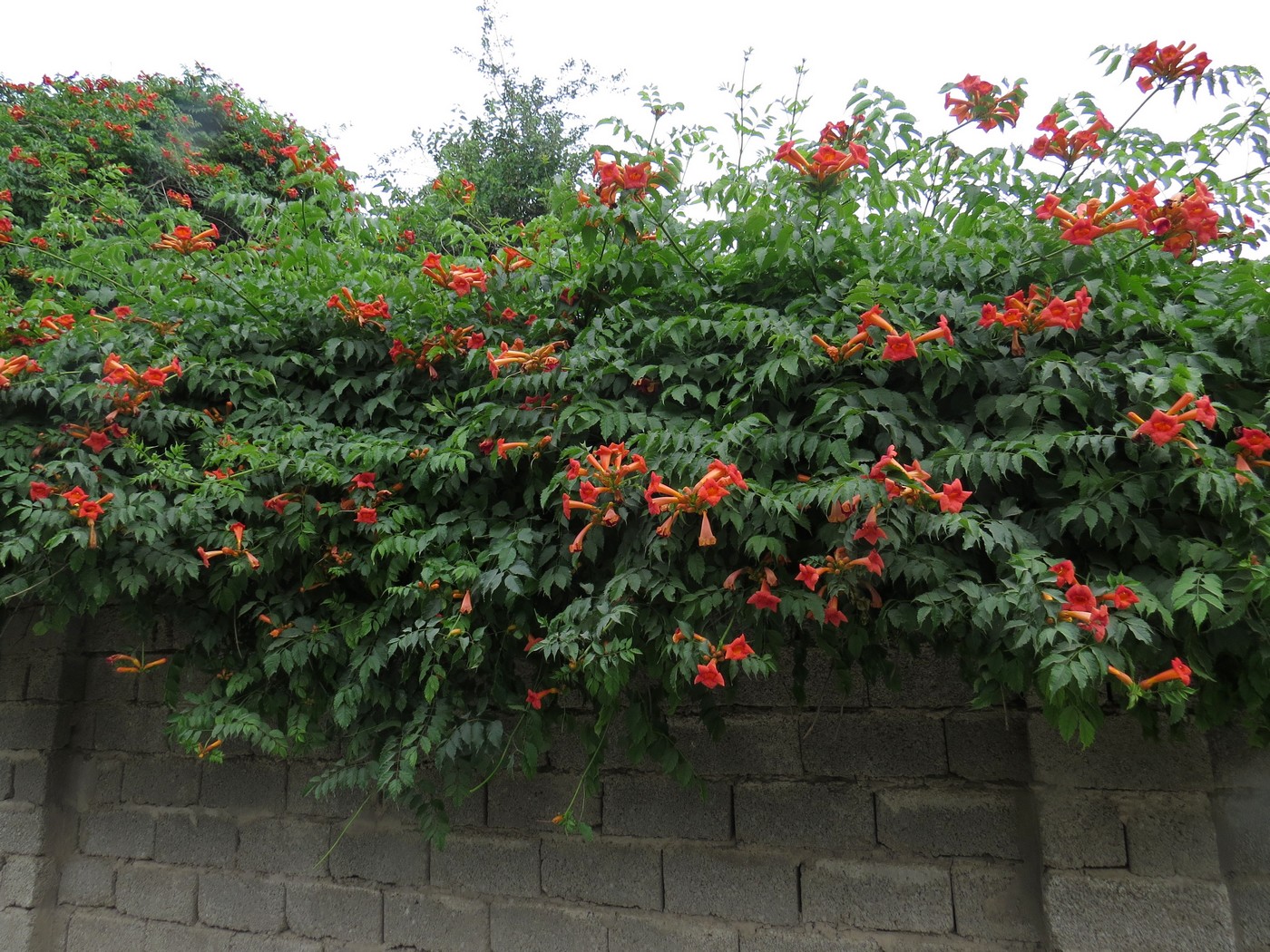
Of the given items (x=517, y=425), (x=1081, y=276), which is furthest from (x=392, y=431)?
(x=1081, y=276)

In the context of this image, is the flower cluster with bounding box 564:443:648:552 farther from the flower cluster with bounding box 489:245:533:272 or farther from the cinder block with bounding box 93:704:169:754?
the cinder block with bounding box 93:704:169:754

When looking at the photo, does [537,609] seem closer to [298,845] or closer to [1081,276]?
[298,845]

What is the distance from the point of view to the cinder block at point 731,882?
2.77m

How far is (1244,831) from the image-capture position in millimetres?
2393

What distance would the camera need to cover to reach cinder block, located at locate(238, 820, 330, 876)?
11.3ft

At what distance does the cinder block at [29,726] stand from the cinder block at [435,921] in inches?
72.5

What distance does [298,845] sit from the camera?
3.49 metres

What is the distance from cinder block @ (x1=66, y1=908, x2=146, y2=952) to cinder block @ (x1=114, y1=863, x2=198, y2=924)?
0.17ft

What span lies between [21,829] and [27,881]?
0.76 ft

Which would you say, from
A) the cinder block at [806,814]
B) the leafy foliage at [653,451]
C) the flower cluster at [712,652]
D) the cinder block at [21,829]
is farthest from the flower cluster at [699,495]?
the cinder block at [21,829]

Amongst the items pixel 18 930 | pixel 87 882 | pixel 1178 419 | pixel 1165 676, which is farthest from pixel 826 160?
pixel 18 930

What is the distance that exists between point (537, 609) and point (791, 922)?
1.30 meters

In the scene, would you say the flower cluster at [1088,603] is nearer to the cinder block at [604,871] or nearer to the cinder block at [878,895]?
the cinder block at [878,895]

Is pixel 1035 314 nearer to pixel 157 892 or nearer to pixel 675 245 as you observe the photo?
pixel 675 245
